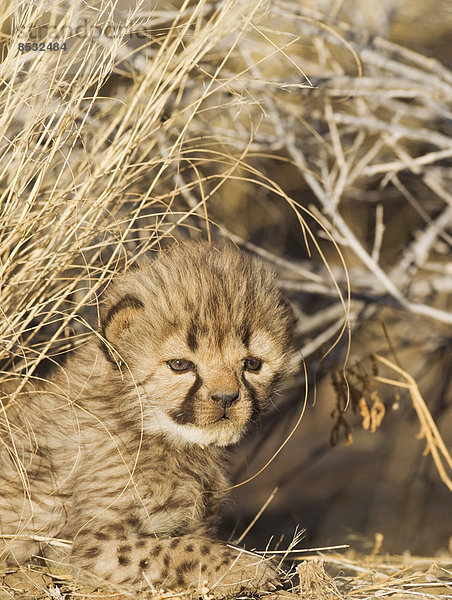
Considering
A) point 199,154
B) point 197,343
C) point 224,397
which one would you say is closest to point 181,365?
point 197,343

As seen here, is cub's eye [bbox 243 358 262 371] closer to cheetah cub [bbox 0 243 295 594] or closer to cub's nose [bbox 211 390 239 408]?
cheetah cub [bbox 0 243 295 594]

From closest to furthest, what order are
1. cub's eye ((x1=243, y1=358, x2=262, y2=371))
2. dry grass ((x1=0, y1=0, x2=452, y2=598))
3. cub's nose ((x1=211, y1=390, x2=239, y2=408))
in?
1. cub's nose ((x1=211, y1=390, x2=239, y2=408))
2. cub's eye ((x1=243, y1=358, x2=262, y2=371))
3. dry grass ((x1=0, y1=0, x2=452, y2=598))

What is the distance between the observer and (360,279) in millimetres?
4383

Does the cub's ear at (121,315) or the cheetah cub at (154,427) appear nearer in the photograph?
the cheetah cub at (154,427)

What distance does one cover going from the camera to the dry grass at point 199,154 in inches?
114

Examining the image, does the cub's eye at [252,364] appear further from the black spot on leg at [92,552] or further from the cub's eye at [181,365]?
the black spot on leg at [92,552]

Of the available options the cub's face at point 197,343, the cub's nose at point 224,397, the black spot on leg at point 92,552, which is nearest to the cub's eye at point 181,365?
the cub's face at point 197,343

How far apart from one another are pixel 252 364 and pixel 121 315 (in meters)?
0.49

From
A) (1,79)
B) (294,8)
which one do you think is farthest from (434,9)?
(1,79)

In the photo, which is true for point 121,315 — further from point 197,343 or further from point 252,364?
point 252,364

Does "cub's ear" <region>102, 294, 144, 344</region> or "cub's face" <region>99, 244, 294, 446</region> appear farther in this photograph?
"cub's ear" <region>102, 294, 144, 344</region>

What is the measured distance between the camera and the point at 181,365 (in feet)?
8.34

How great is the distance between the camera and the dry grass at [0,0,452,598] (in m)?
2.88

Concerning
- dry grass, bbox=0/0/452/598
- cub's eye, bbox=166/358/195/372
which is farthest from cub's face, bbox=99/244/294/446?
dry grass, bbox=0/0/452/598
